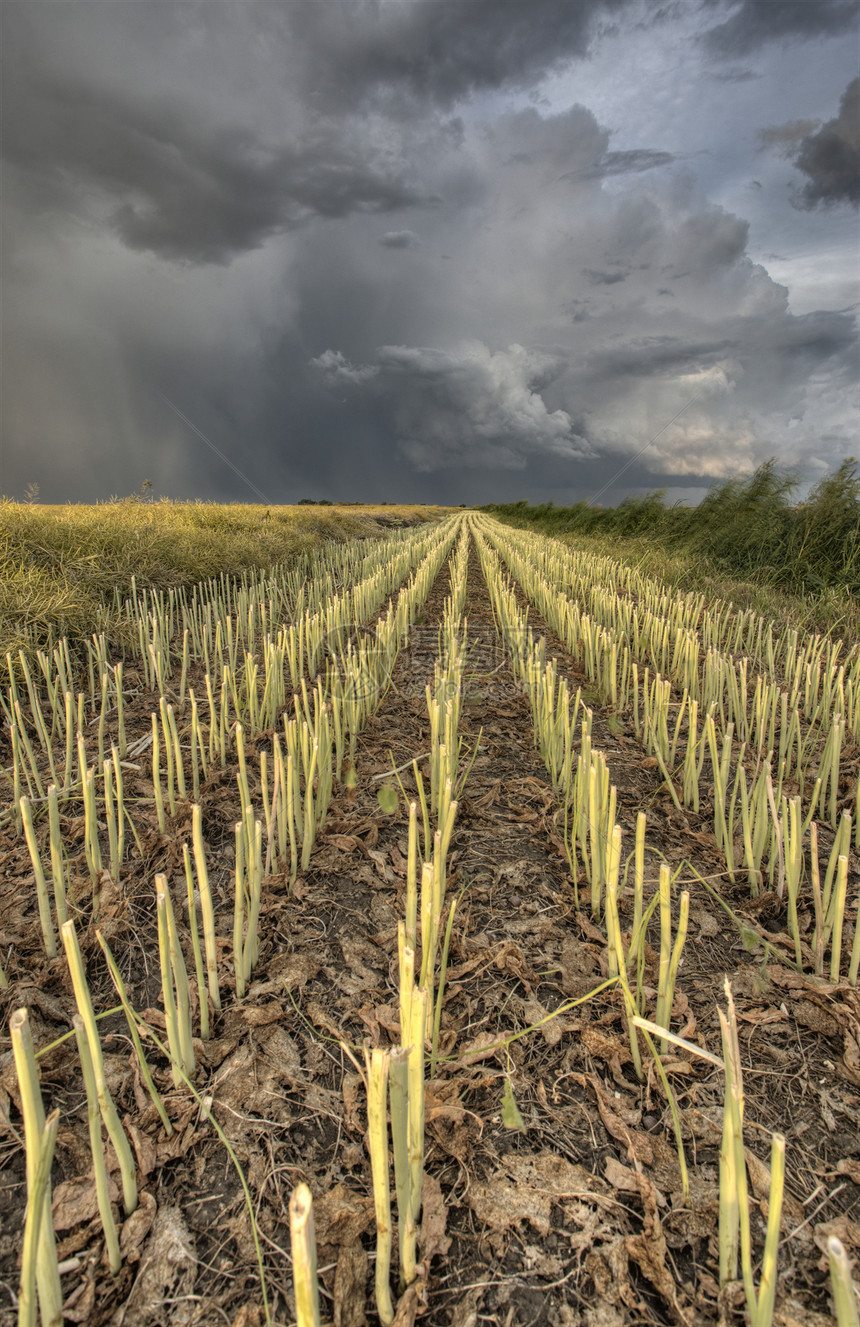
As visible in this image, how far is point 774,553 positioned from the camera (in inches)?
324

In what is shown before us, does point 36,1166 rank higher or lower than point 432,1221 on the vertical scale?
higher

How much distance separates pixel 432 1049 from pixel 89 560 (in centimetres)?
544

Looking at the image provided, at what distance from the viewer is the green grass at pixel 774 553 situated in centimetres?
657

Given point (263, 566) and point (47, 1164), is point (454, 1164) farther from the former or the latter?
point (263, 566)

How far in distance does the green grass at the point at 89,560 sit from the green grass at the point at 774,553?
598 centimetres

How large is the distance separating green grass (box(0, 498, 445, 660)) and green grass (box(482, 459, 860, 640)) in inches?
235

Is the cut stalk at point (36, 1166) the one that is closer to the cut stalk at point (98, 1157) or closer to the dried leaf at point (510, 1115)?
the cut stalk at point (98, 1157)

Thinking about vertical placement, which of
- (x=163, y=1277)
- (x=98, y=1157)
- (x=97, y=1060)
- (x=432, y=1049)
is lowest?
(x=163, y=1277)

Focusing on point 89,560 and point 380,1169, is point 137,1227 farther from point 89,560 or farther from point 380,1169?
point 89,560

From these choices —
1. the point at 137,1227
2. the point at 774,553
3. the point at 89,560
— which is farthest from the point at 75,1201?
the point at 774,553

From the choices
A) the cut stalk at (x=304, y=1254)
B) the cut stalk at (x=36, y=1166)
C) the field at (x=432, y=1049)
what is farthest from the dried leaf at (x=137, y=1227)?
the cut stalk at (x=304, y=1254)

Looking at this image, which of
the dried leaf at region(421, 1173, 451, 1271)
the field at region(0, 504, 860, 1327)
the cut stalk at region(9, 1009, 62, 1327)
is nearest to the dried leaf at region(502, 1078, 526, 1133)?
the field at region(0, 504, 860, 1327)

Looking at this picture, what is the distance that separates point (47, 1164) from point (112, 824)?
4.14 feet

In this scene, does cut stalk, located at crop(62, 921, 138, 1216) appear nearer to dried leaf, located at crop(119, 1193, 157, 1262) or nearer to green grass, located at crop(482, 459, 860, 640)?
dried leaf, located at crop(119, 1193, 157, 1262)
